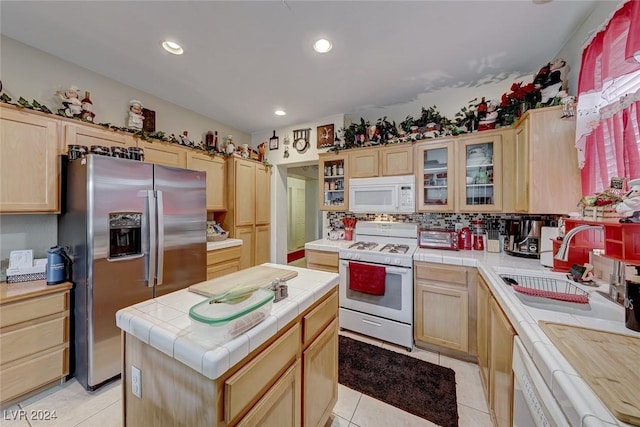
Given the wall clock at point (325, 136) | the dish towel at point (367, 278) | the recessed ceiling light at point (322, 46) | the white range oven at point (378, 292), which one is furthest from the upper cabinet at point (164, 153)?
the dish towel at point (367, 278)

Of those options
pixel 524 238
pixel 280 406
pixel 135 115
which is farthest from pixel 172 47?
pixel 524 238

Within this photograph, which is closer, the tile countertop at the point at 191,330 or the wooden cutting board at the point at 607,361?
the wooden cutting board at the point at 607,361

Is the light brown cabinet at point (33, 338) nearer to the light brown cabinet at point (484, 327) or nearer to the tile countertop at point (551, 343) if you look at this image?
the tile countertop at point (551, 343)

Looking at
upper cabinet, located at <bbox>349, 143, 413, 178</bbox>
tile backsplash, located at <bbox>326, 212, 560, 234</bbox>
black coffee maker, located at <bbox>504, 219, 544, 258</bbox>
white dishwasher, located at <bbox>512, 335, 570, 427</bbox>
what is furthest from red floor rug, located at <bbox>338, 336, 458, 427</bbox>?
upper cabinet, located at <bbox>349, 143, 413, 178</bbox>

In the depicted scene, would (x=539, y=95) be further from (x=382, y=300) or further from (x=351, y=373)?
(x=351, y=373)

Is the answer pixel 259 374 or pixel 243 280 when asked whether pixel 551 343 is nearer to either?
pixel 259 374

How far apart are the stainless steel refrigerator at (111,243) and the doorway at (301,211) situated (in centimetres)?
328

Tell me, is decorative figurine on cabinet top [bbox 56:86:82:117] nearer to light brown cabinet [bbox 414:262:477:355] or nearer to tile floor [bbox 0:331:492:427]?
tile floor [bbox 0:331:492:427]

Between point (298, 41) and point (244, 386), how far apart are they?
89.7 inches

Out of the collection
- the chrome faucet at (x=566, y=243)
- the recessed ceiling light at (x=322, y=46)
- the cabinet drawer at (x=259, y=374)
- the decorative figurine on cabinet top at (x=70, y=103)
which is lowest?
the cabinet drawer at (x=259, y=374)

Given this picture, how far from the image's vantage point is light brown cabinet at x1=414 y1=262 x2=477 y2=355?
6.52ft

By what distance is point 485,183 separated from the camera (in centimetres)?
232

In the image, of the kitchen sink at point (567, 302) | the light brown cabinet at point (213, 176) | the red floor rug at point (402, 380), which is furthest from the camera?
the light brown cabinet at point (213, 176)

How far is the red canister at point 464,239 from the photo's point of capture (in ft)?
8.01
